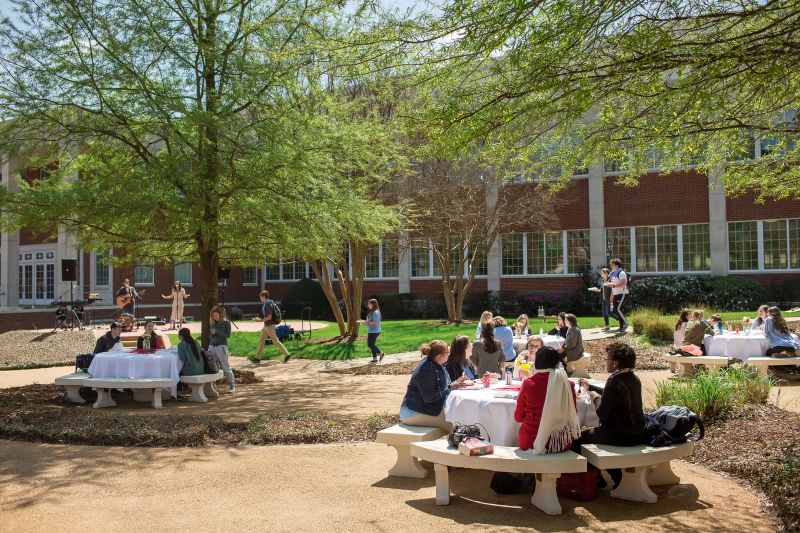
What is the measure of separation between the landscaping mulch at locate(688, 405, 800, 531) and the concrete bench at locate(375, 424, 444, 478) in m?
2.93

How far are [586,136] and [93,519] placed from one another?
6344 mm

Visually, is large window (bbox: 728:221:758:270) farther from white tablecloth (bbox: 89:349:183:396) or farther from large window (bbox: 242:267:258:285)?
large window (bbox: 242:267:258:285)

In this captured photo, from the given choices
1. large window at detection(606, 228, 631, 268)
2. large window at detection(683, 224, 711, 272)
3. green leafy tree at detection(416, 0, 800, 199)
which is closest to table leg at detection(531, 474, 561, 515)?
green leafy tree at detection(416, 0, 800, 199)

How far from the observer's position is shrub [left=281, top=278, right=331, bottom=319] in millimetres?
32750

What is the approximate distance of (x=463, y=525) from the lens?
582cm

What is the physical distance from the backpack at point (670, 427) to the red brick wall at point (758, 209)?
856 inches

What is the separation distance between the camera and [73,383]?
12.0 metres

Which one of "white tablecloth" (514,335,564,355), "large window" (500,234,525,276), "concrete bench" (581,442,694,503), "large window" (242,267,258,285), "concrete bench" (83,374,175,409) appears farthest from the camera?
"large window" (242,267,258,285)

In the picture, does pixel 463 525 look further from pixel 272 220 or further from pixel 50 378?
pixel 50 378

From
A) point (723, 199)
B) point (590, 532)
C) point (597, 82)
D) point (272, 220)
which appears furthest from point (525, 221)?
point (590, 532)

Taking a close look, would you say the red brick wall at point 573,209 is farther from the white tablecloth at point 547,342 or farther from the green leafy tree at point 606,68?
the green leafy tree at point 606,68

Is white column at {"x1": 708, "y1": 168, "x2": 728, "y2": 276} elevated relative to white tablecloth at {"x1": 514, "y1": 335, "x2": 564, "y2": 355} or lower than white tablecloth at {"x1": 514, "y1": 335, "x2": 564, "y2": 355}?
elevated

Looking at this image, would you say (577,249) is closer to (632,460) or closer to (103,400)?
(103,400)

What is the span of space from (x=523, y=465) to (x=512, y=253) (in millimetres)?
25791
